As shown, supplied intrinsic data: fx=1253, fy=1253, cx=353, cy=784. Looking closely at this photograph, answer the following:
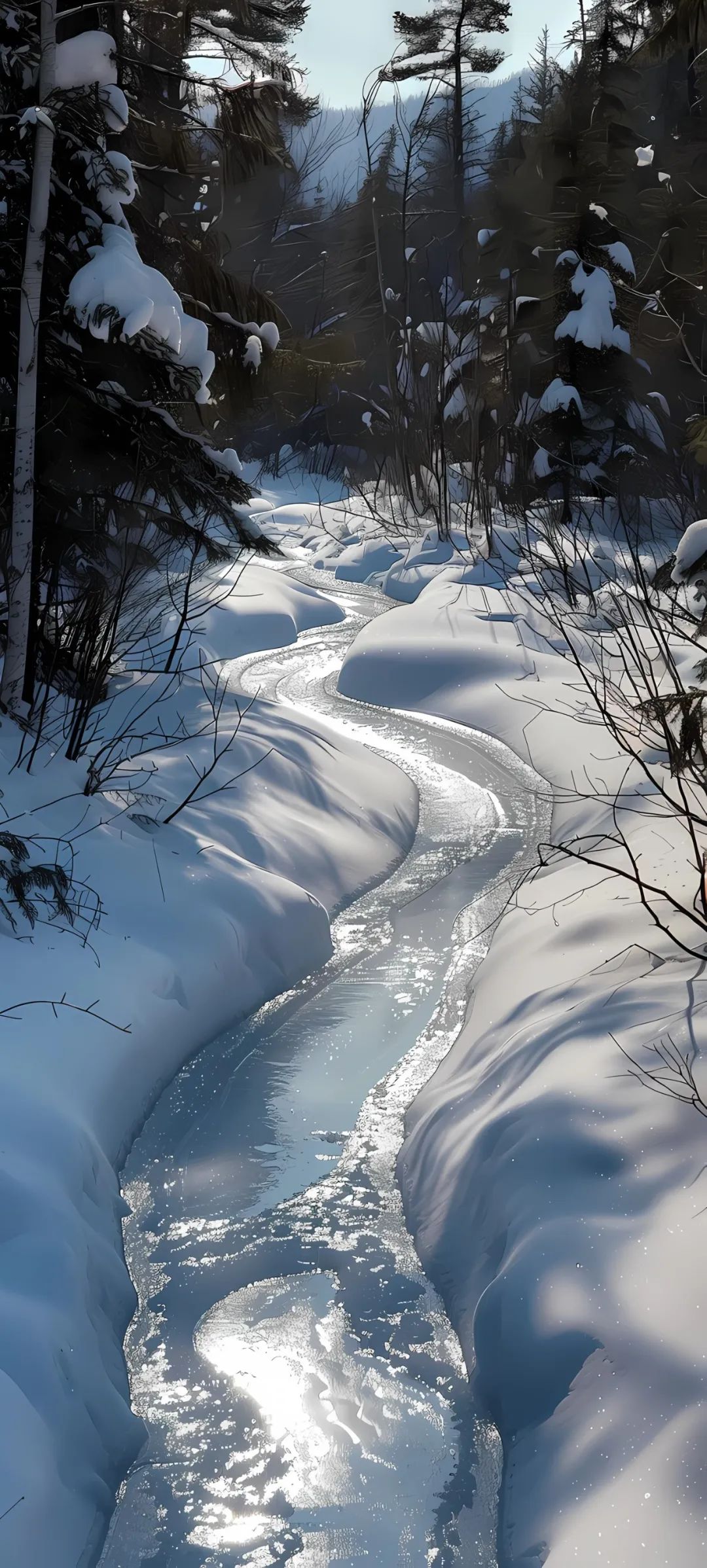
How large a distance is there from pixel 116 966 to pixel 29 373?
10.7 feet

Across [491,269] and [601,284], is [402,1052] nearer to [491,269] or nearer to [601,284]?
[601,284]

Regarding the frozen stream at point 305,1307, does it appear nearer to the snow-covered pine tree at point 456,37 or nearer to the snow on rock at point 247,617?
the snow on rock at point 247,617

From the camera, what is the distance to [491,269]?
2341 centimetres

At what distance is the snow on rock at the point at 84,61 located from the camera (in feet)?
21.5

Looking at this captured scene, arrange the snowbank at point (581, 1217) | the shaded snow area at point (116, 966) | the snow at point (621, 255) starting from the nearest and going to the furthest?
1. the snowbank at point (581, 1217)
2. the shaded snow area at point (116, 966)
3. the snow at point (621, 255)

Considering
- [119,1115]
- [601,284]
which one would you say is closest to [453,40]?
[601,284]

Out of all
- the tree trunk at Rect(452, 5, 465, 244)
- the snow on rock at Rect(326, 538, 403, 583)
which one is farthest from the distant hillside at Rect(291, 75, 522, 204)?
the snow on rock at Rect(326, 538, 403, 583)

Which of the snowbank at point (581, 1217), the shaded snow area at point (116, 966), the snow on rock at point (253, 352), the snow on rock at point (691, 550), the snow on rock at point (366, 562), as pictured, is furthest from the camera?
the snow on rock at point (366, 562)

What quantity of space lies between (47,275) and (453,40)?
24612 mm

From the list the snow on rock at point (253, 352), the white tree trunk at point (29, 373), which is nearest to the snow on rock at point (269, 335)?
the snow on rock at point (253, 352)

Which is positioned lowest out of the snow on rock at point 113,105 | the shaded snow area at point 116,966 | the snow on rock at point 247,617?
the shaded snow area at point 116,966

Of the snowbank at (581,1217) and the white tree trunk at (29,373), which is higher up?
the white tree trunk at (29,373)

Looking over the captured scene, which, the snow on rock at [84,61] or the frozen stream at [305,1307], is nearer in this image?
the frozen stream at [305,1307]

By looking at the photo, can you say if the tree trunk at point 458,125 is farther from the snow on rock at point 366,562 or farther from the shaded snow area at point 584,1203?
the shaded snow area at point 584,1203
